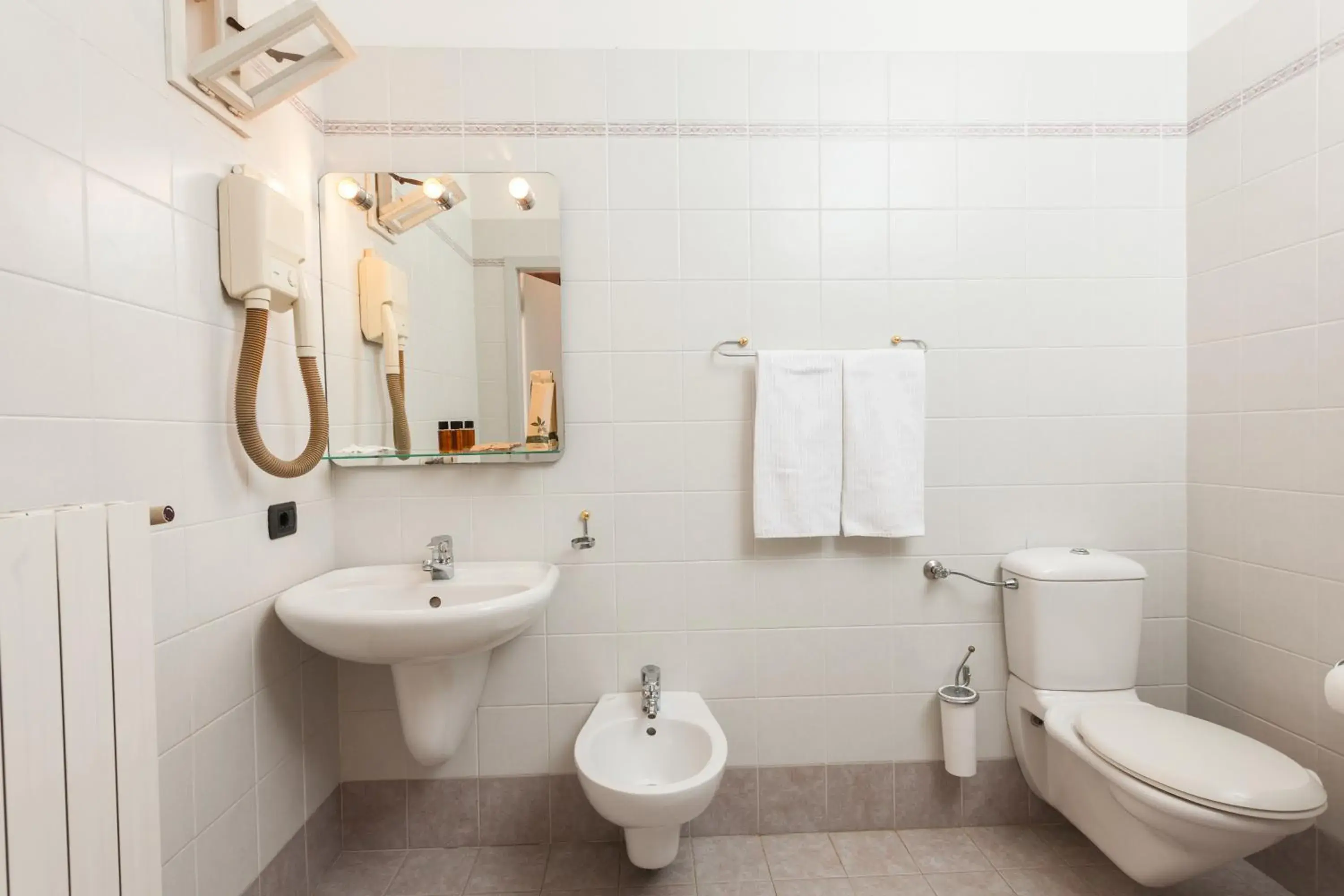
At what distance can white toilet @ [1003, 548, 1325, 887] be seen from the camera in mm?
1200

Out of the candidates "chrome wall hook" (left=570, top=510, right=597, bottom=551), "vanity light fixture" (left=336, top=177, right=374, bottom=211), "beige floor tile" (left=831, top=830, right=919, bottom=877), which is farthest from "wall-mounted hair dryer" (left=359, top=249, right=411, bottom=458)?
"beige floor tile" (left=831, top=830, right=919, bottom=877)

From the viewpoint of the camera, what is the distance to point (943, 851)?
171 centimetres

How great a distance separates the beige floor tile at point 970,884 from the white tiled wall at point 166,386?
5.13ft

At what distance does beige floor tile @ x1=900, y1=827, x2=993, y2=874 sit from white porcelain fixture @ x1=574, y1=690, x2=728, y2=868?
62cm

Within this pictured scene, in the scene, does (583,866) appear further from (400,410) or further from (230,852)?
(400,410)

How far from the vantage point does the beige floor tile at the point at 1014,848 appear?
1.66 m

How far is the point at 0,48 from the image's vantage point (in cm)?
86

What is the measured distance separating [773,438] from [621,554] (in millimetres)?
520

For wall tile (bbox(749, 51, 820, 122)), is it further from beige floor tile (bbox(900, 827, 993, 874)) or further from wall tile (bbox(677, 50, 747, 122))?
beige floor tile (bbox(900, 827, 993, 874))

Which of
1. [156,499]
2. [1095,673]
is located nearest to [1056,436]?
[1095,673]

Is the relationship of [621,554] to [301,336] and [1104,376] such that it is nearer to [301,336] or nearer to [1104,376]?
[301,336]

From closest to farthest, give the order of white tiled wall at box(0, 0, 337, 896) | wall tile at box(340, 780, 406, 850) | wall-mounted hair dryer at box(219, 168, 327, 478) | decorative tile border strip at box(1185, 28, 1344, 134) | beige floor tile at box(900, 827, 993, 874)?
white tiled wall at box(0, 0, 337, 896), wall-mounted hair dryer at box(219, 168, 327, 478), decorative tile border strip at box(1185, 28, 1344, 134), beige floor tile at box(900, 827, 993, 874), wall tile at box(340, 780, 406, 850)

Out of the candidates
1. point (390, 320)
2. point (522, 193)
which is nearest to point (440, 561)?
point (390, 320)

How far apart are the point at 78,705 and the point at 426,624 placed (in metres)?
0.57
